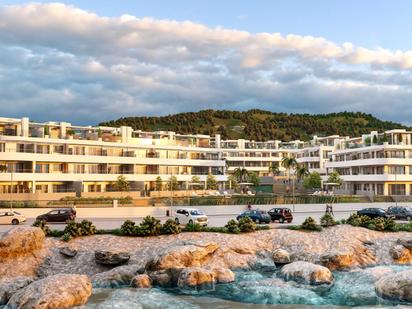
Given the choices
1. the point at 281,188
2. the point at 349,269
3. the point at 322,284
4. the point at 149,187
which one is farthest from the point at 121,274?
the point at 281,188

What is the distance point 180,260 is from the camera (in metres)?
31.9

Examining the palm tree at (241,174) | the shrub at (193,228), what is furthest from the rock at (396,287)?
the palm tree at (241,174)

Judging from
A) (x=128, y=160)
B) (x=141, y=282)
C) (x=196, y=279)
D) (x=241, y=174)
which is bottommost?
(x=141, y=282)

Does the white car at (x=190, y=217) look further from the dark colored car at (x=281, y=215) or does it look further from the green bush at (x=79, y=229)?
the green bush at (x=79, y=229)

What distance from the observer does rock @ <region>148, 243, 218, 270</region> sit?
31.5 meters

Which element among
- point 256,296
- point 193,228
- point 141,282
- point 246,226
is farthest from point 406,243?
point 141,282

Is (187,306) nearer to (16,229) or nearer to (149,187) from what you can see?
(16,229)

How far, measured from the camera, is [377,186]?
95.2 meters

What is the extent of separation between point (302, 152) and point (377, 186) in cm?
4863

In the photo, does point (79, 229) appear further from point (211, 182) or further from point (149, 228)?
point (211, 182)

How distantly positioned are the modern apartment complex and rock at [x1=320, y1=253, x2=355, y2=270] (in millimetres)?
54923

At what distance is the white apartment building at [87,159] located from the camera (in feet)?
262

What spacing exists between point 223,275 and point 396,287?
10846 millimetres

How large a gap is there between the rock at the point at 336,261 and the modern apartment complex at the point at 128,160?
54923mm
